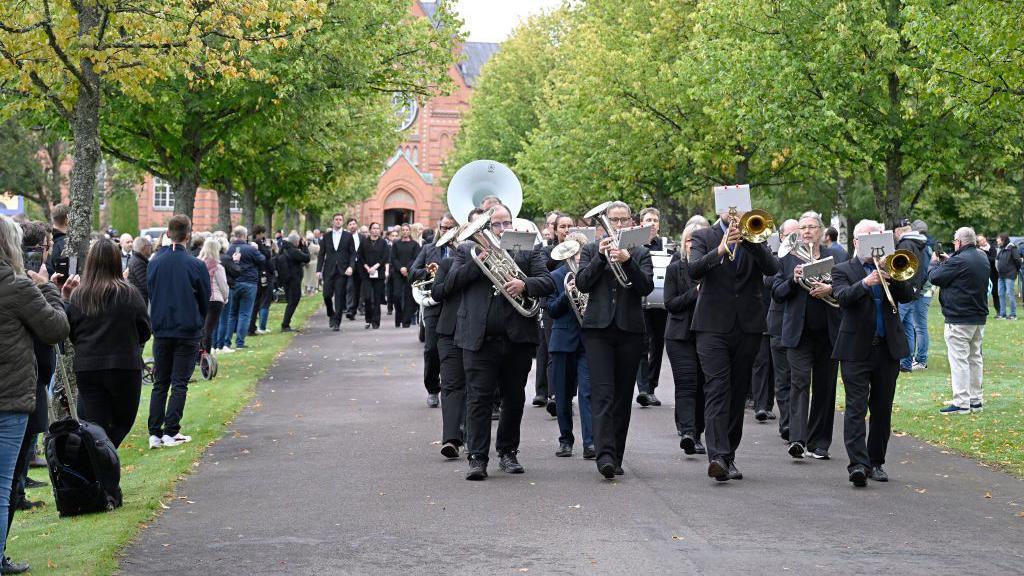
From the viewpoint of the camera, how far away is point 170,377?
12.0 m

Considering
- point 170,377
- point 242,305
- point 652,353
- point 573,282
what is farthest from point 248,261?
point 573,282

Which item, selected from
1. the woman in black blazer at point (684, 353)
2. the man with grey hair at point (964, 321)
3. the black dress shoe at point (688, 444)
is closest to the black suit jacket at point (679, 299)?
the woman in black blazer at point (684, 353)

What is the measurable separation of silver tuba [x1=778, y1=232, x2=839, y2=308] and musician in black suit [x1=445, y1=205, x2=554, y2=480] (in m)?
2.27

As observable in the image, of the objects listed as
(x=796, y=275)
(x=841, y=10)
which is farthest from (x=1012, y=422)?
(x=841, y=10)

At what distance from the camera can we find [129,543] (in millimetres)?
7832

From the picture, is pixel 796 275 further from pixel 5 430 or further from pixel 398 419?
pixel 5 430

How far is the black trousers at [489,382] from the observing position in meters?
10.0

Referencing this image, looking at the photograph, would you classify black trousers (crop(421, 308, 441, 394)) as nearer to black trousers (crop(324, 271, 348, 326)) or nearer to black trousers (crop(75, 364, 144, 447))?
black trousers (crop(75, 364, 144, 447))

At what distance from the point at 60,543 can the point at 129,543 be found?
1.40ft

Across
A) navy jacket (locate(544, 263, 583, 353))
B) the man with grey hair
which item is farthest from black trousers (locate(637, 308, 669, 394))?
navy jacket (locate(544, 263, 583, 353))

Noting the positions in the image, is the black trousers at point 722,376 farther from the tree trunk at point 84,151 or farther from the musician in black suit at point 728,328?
the tree trunk at point 84,151

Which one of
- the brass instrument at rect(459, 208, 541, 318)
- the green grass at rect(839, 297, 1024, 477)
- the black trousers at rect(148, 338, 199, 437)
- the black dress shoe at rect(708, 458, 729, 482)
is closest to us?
the black dress shoe at rect(708, 458, 729, 482)

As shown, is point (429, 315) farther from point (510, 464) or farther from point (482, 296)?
point (510, 464)

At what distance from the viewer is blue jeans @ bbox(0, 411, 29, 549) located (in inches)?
267
